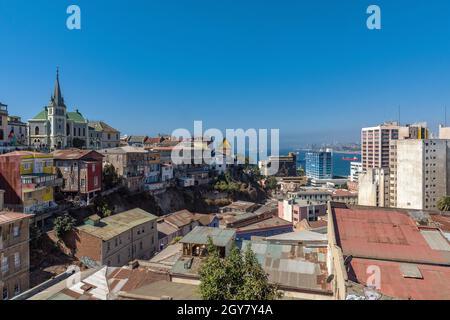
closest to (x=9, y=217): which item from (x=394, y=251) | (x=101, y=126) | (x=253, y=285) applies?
(x=253, y=285)

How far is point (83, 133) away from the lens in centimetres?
4228

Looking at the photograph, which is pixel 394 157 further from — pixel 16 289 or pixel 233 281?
pixel 16 289

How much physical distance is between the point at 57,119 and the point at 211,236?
3249cm

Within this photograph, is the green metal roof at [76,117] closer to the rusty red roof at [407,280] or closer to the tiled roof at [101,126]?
the tiled roof at [101,126]

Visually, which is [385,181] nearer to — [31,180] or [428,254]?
[428,254]

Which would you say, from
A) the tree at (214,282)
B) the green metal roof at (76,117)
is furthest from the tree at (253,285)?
the green metal roof at (76,117)

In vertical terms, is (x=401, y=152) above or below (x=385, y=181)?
above

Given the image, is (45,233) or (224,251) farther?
(45,233)

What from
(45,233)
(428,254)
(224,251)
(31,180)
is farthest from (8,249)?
(428,254)

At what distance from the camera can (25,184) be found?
803 inches

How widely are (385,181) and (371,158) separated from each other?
24.1 meters

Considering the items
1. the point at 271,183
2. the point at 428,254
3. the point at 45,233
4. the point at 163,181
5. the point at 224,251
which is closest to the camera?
the point at 428,254

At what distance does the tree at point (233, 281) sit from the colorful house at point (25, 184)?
18429mm

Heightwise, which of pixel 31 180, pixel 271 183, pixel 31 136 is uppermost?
pixel 31 136
